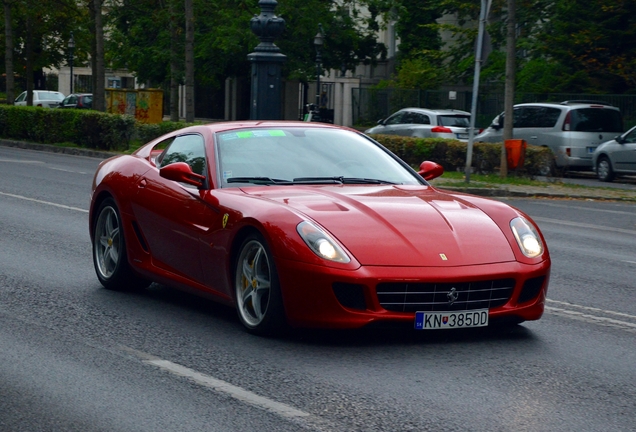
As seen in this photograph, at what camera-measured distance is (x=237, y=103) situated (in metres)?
60.7

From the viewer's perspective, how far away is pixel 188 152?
8.35 metres

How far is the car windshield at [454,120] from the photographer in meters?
31.3

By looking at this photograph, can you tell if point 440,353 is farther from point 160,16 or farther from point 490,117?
point 490,117

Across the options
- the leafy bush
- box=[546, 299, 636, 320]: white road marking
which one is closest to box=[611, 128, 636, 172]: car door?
the leafy bush

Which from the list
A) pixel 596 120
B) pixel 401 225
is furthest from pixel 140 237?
pixel 596 120

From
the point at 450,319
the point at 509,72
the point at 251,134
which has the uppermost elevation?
the point at 509,72

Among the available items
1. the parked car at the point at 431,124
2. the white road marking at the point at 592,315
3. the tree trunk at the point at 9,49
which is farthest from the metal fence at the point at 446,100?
the white road marking at the point at 592,315

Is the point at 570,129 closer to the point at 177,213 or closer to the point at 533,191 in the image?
the point at 533,191

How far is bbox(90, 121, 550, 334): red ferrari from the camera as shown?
256 inches

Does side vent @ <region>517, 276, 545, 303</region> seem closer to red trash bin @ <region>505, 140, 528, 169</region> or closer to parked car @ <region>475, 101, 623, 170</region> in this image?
red trash bin @ <region>505, 140, 528, 169</region>

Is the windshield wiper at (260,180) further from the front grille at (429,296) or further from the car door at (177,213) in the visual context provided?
the front grille at (429,296)

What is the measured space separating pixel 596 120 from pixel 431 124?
4.58 meters

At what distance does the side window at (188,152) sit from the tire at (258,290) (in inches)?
43.5

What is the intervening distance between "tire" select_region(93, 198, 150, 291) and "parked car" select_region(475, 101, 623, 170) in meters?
20.6
